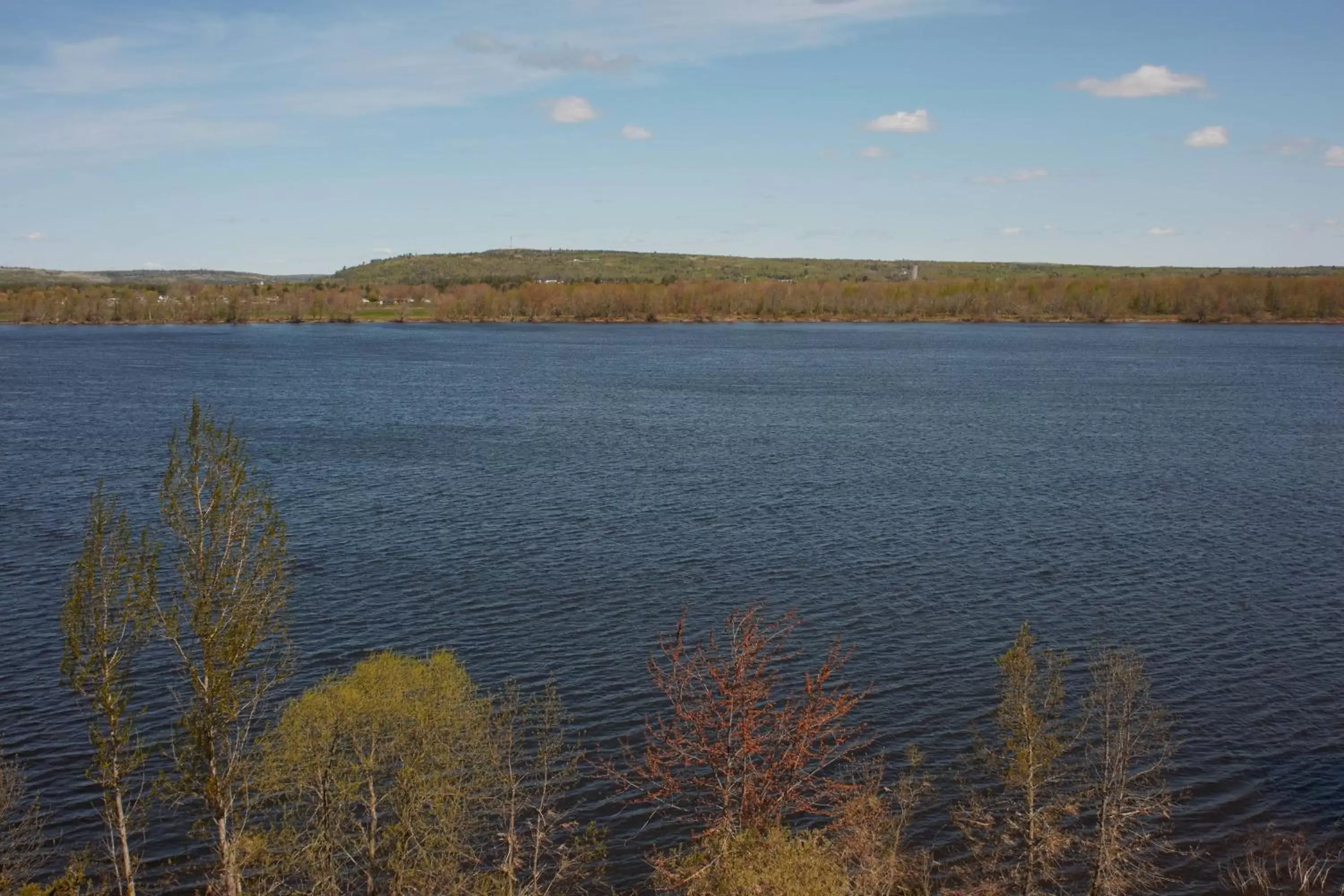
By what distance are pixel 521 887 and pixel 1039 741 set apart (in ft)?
35.9

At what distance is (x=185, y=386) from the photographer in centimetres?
10150

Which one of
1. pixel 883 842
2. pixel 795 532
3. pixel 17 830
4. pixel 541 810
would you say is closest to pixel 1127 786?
pixel 883 842

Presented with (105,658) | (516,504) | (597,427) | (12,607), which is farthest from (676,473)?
(105,658)

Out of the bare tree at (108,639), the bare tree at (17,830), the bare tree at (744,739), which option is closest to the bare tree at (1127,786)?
the bare tree at (744,739)

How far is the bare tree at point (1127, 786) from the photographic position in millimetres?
21984

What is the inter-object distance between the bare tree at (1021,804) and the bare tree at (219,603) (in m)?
14.5

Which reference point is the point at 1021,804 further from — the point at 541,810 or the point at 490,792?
the point at 490,792

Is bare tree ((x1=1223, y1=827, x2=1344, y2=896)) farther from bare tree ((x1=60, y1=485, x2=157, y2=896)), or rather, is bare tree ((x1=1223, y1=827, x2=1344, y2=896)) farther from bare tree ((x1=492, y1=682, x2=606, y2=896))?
bare tree ((x1=60, y1=485, x2=157, y2=896))

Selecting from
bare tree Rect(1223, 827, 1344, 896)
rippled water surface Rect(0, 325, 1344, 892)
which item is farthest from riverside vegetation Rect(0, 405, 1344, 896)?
rippled water surface Rect(0, 325, 1344, 892)

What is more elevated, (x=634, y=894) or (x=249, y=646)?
(x=249, y=646)

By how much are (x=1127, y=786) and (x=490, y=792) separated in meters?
14.8

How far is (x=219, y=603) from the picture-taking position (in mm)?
21516

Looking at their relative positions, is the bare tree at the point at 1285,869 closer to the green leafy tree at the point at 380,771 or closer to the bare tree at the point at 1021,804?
the bare tree at the point at 1021,804

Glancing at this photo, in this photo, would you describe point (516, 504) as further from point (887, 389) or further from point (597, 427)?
point (887, 389)
